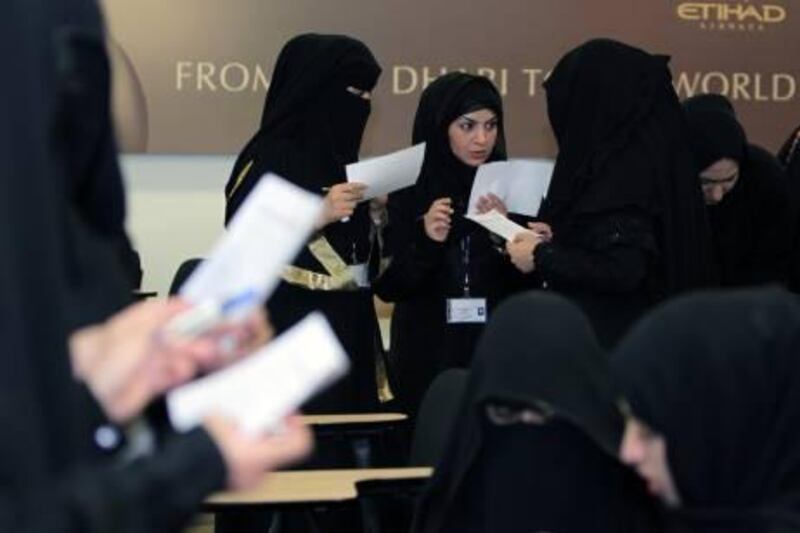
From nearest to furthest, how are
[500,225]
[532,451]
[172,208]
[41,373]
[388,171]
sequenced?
[41,373] < [532,451] < [500,225] < [388,171] < [172,208]

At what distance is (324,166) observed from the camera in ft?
12.8

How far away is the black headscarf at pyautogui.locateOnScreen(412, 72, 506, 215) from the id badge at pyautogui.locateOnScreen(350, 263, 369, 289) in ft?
0.80

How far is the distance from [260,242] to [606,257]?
2295mm

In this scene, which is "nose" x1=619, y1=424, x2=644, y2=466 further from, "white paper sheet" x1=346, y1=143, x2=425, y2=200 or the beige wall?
the beige wall

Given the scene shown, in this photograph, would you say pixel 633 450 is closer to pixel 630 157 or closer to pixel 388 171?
pixel 630 157

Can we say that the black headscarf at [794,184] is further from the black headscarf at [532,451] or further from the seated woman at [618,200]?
the black headscarf at [532,451]

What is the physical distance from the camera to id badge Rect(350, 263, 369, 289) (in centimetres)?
391

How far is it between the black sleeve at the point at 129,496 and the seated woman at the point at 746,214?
3.14m

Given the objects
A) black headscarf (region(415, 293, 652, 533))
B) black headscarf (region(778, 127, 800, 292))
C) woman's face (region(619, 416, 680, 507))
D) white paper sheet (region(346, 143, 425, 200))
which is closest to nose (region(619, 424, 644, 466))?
woman's face (region(619, 416, 680, 507))

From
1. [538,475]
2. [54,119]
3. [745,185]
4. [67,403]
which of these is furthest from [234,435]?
[745,185]

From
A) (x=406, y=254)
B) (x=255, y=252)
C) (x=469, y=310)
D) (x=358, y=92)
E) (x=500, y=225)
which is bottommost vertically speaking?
(x=469, y=310)

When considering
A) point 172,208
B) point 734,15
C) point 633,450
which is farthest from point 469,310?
point 633,450

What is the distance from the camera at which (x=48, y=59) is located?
1000 mm

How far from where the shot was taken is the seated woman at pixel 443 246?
3844 millimetres
